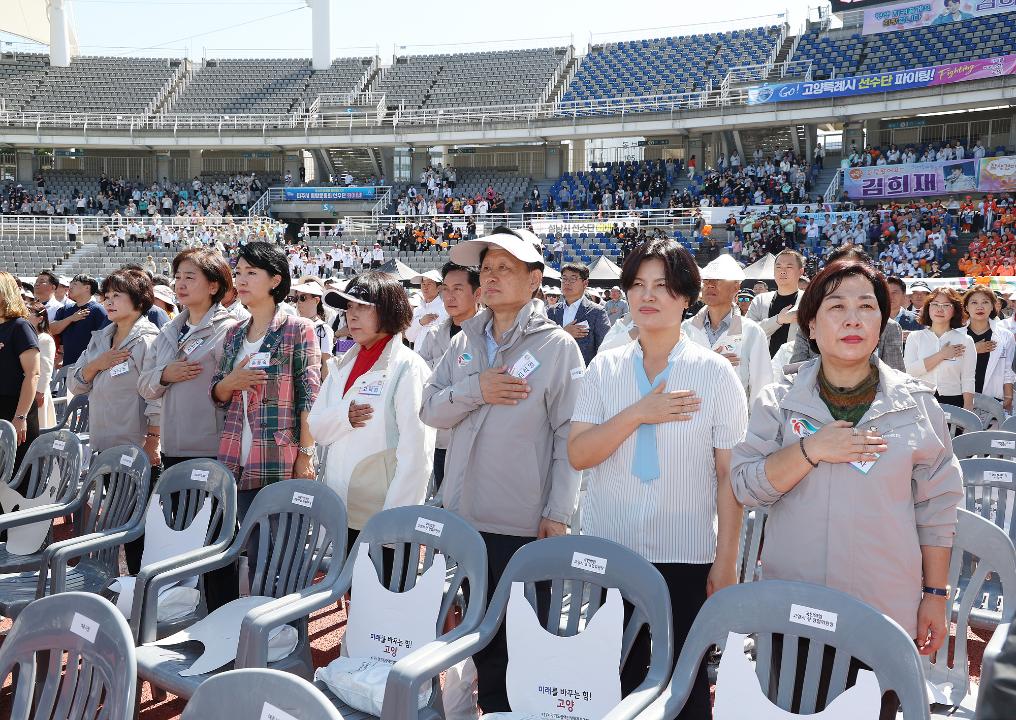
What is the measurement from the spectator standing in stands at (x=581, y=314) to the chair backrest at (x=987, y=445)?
275cm

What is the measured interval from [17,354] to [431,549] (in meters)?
3.42

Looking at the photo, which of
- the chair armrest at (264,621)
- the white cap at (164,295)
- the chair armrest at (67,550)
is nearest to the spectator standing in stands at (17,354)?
the white cap at (164,295)

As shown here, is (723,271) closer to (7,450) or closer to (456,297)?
(456,297)

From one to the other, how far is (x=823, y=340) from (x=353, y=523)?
2.00 m

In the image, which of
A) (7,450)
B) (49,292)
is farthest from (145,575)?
(49,292)

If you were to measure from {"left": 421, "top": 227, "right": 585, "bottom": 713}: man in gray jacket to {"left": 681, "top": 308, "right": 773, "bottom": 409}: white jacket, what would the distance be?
1.77m

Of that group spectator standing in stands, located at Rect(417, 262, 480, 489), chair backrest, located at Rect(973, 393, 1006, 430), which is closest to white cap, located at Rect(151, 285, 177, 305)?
spectator standing in stands, located at Rect(417, 262, 480, 489)

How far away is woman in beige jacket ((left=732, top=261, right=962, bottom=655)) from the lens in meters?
2.16

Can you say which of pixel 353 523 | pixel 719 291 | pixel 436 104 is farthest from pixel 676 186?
pixel 353 523

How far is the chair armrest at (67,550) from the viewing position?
350 cm

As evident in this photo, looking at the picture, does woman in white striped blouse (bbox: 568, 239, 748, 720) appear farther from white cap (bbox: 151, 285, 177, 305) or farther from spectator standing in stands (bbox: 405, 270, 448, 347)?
spectator standing in stands (bbox: 405, 270, 448, 347)

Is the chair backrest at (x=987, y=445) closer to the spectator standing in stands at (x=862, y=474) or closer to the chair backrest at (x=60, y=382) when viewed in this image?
the spectator standing in stands at (x=862, y=474)

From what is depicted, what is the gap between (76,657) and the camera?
2205 mm

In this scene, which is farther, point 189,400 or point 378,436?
point 189,400
